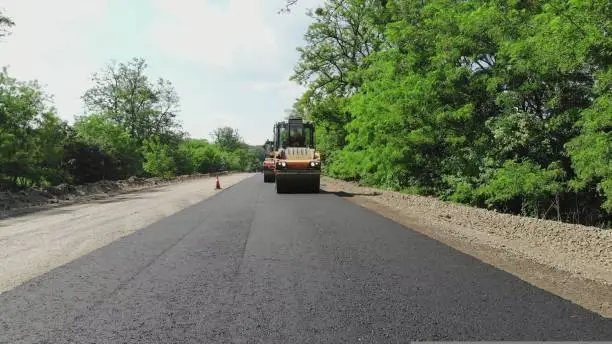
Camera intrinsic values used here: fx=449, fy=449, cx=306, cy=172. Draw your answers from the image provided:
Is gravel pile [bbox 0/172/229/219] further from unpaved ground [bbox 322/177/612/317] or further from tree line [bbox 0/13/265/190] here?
unpaved ground [bbox 322/177/612/317]

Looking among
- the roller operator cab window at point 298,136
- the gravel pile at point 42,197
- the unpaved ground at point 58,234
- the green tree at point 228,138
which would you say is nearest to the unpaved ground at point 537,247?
the unpaved ground at point 58,234

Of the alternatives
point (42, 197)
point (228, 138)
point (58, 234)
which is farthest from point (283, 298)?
point (228, 138)

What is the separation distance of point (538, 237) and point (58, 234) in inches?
420

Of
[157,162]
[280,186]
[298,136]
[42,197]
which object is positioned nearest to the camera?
[42,197]

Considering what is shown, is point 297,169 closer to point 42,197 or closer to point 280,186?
point 280,186

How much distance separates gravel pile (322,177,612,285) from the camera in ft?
23.2

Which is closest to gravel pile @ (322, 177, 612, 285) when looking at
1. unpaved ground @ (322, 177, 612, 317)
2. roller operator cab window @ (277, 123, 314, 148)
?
unpaved ground @ (322, 177, 612, 317)

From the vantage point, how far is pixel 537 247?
854 centimetres

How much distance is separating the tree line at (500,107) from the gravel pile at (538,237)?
2.78 meters

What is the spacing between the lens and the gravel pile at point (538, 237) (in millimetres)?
7074

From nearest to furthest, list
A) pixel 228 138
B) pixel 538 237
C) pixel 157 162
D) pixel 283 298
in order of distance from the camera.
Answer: pixel 283 298 < pixel 538 237 < pixel 157 162 < pixel 228 138

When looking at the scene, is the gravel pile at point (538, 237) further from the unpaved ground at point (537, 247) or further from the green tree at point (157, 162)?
the green tree at point (157, 162)

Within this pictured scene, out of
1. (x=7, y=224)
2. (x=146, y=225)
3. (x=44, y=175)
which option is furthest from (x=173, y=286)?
(x=44, y=175)

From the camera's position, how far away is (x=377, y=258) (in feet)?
23.6
